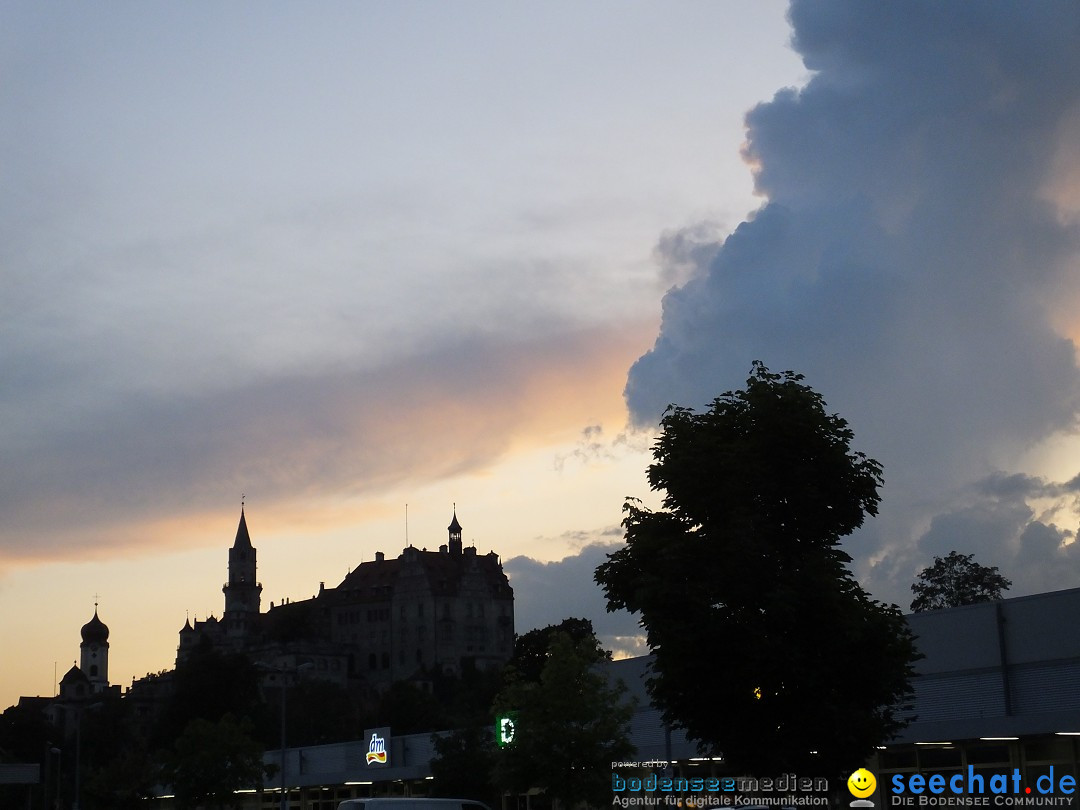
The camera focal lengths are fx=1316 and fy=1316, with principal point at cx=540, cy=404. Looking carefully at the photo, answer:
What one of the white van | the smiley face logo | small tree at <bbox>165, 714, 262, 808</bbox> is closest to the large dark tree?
the smiley face logo

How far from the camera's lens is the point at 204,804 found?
7475cm

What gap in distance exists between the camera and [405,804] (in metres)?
43.0

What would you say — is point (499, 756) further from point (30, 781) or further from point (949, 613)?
point (30, 781)

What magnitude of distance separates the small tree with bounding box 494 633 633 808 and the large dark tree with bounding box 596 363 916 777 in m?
11.9

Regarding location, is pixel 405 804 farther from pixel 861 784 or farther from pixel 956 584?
pixel 956 584

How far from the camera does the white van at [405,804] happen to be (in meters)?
41.5

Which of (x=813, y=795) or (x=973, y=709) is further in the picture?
(x=973, y=709)

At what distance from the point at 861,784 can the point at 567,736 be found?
1058cm

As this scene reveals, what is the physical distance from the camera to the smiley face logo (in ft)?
129

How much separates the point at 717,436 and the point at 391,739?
42.5 m

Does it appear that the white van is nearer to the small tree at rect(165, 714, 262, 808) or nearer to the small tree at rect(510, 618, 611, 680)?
the small tree at rect(165, 714, 262, 808)

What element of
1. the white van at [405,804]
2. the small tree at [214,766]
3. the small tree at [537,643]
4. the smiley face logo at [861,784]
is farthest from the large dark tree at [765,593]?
the small tree at [537,643]

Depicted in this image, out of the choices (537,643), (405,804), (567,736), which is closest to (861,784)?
(567,736)

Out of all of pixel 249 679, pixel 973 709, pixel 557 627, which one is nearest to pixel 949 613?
pixel 973 709
